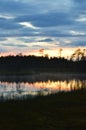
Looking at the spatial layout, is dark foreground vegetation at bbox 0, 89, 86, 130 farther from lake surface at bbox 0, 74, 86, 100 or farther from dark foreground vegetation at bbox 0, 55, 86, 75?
dark foreground vegetation at bbox 0, 55, 86, 75

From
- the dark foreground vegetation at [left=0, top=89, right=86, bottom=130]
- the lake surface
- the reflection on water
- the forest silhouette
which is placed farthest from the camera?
the forest silhouette

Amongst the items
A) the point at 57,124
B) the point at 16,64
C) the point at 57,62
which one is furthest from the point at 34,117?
the point at 57,62

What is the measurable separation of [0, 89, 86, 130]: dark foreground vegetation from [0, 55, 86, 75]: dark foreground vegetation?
103 meters

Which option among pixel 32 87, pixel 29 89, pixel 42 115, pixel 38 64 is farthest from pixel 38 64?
pixel 42 115

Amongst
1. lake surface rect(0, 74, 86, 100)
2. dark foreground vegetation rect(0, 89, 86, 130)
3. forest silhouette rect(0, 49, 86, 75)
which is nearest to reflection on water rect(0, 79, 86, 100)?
lake surface rect(0, 74, 86, 100)

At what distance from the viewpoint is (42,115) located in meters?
19.6

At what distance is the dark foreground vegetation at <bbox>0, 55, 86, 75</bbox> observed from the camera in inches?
5149

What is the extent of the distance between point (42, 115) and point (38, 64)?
11721 cm

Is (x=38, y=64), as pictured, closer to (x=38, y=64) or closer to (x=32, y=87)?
(x=38, y=64)

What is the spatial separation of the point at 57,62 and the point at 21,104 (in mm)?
118660

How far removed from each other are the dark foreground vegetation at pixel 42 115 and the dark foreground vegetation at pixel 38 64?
103 m

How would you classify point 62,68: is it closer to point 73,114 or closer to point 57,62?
point 57,62

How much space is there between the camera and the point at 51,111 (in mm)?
21250

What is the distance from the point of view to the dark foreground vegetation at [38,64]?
131 meters
